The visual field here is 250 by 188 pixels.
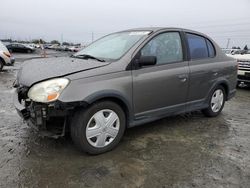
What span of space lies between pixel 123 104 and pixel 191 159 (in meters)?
1.13

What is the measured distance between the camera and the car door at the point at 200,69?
4.38 m

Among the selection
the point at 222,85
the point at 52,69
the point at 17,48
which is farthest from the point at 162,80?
the point at 17,48

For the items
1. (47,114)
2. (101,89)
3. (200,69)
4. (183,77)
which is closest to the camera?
(47,114)

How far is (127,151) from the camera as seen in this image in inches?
136

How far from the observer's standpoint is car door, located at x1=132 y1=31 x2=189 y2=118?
3615 millimetres

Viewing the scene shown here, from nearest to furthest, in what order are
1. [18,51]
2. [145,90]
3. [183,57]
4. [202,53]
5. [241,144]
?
[145,90]
[241,144]
[183,57]
[202,53]
[18,51]

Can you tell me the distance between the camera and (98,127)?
3.22 metres

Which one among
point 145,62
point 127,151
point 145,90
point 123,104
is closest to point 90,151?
point 127,151

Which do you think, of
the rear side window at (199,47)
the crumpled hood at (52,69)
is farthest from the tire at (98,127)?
the rear side window at (199,47)

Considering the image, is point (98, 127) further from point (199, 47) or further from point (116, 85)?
point (199, 47)

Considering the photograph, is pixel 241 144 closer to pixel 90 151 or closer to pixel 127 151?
pixel 127 151

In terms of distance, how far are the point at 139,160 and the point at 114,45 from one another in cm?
184

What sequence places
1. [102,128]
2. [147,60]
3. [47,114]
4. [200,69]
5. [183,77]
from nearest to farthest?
[47,114], [102,128], [147,60], [183,77], [200,69]

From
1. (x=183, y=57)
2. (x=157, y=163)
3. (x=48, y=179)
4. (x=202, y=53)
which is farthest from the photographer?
(x=202, y=53)
